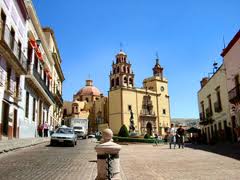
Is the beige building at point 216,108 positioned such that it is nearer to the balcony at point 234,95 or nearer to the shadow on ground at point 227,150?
the balcony at point 234,95

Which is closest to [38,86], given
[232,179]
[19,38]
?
[19,38]

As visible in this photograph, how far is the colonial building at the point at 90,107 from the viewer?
228 feet

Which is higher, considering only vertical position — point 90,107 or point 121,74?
point 121,74

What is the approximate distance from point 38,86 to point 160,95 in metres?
45.8

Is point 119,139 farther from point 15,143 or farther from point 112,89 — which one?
point 112,89

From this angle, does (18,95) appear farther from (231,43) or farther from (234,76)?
(231,43)

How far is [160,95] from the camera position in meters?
67.5

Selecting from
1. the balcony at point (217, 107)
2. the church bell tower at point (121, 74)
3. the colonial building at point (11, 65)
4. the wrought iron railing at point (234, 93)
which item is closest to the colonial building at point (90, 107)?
the church bell tower at point (121, 74)

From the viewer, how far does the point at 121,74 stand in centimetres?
6397

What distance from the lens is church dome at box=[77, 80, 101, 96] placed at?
79.5 metres

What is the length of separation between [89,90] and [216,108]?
55796 mm

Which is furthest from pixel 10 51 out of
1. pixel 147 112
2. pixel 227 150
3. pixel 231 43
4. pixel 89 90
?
pixel 89 90

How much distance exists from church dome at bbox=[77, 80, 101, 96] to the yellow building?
13558mm

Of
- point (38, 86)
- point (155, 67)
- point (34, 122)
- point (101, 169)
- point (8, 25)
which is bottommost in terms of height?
point (101, 169)
